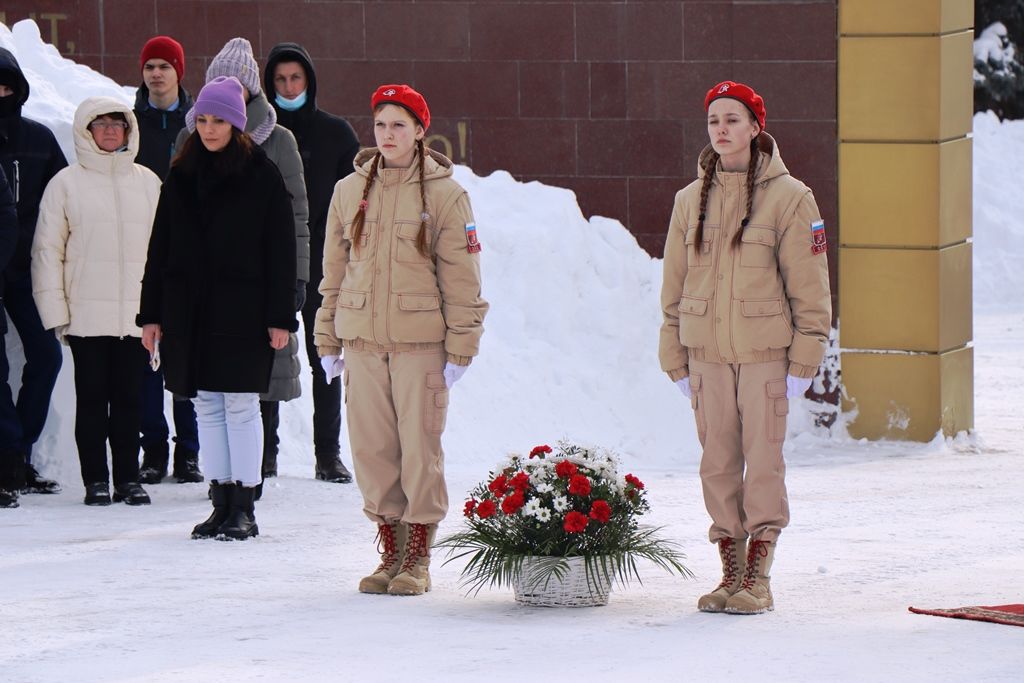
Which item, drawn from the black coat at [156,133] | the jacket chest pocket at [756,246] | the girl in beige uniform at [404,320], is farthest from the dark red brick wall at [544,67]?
the jacket chest pocket at [756,246]

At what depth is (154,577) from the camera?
750cm

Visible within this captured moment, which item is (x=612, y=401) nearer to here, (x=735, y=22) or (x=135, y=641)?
(x=735, y=22)

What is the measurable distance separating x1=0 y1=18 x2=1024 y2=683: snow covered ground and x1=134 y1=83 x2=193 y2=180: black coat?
3.00ft

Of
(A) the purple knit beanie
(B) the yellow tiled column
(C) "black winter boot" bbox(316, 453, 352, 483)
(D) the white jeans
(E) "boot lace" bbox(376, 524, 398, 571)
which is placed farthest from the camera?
(B) the yellow tiled column

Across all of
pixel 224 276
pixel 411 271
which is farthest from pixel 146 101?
pixel 411 271

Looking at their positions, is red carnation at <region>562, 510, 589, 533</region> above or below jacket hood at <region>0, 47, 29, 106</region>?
below

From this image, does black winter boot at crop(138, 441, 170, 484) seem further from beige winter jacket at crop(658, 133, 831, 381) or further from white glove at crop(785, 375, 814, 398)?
white glove at crop(785, 375, 814, 398)

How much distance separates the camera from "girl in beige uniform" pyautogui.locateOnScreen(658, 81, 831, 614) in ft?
22.4

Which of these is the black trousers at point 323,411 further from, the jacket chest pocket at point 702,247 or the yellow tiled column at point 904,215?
the yellow tiled column at point 904,215

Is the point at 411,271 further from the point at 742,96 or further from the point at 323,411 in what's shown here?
the point at 323,411

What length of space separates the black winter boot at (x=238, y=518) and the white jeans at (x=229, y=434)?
4cm

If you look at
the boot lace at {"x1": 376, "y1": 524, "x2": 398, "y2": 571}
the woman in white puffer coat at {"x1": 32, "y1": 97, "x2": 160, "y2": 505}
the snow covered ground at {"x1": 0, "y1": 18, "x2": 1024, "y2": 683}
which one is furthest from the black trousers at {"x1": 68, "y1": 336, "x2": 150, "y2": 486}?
the boot lace at {"x1": 376, "y1": 524, "x2": 398, "y2": 571}

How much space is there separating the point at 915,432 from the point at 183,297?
5.26 meters

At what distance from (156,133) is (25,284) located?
1.04 meters
